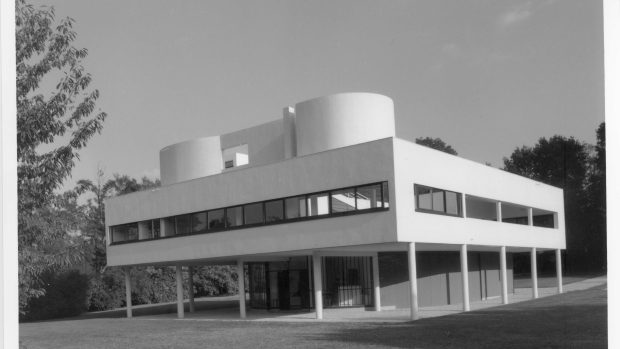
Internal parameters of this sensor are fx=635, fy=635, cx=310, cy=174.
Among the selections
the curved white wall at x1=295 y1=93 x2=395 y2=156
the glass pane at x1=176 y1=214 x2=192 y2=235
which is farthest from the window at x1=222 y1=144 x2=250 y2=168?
the curved white wall at x1=295 y1=93 x2=395 y2=156

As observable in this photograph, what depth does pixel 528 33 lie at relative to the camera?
6.83 m

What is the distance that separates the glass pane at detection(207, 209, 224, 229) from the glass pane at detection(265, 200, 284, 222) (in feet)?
7.39

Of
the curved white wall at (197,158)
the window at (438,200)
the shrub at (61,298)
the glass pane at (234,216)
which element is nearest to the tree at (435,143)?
the window at (438,200)

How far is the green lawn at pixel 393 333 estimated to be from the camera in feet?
38.5

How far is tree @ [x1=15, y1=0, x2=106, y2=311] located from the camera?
7.68 meters

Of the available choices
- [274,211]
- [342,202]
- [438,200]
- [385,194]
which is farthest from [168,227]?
[438,200]

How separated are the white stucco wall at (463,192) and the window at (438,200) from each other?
19 cm

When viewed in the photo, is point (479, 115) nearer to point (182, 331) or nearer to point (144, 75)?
point (144, 75)

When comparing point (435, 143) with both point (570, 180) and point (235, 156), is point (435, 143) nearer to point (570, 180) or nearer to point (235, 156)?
point (570, 180)

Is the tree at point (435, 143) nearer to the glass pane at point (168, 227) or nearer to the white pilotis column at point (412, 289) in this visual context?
the glass pane at point (168, 227)

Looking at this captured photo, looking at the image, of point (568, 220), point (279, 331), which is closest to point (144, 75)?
point (279, 331)

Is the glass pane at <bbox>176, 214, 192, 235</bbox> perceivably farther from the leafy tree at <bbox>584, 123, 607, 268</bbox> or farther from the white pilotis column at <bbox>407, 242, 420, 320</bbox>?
the leafy tree at <bbox>584, 123, 607, 268</bbox>

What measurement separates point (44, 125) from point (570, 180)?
2516cm

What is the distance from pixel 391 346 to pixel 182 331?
7999mm
